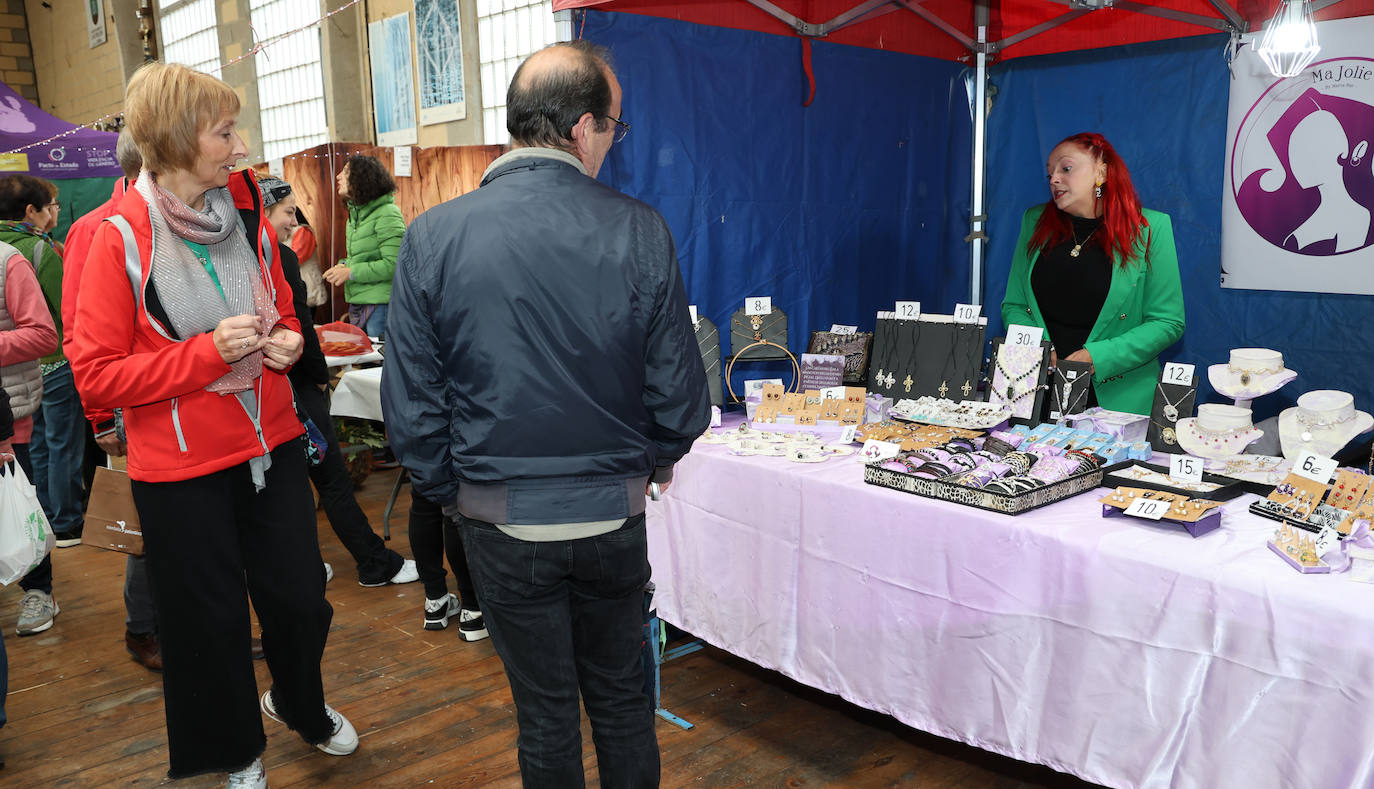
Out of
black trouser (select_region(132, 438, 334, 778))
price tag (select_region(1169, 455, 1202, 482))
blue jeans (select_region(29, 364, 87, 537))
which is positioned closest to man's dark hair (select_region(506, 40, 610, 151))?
black trouser (select_region(132, 438, 334, 778))

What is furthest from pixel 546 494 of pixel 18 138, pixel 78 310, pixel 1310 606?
pixel 18 138

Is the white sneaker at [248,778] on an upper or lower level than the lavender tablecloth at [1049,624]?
lower

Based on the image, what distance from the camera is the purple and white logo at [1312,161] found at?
9.16 feet

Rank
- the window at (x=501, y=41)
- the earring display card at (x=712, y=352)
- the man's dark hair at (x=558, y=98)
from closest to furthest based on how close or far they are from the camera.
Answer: the man's dark hair at (x=558, y=98), the earring display card at (x=712, y=352), the window at (x=501, y=41)

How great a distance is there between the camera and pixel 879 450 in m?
2.12

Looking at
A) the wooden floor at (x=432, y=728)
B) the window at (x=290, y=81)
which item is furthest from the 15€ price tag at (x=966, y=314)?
the window at (x=290, y=81)

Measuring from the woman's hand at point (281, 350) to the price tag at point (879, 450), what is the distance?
3.93 ft

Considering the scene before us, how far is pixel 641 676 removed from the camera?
4.97 ft

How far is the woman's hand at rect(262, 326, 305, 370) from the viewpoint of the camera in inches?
71.1

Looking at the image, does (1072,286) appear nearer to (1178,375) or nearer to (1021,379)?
(1021,379)

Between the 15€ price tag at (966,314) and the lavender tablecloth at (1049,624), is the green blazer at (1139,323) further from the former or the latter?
the lavender tablecloth at (1049,624)

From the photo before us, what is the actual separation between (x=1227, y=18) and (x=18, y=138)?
21.8 ft

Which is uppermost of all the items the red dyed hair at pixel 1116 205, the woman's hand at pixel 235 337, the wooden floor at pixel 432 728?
the red dyed hair at pixel 1116 205

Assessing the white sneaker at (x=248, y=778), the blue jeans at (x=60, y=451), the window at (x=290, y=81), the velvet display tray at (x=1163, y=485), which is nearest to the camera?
the velvet display tray at (x=1163, y=485)
